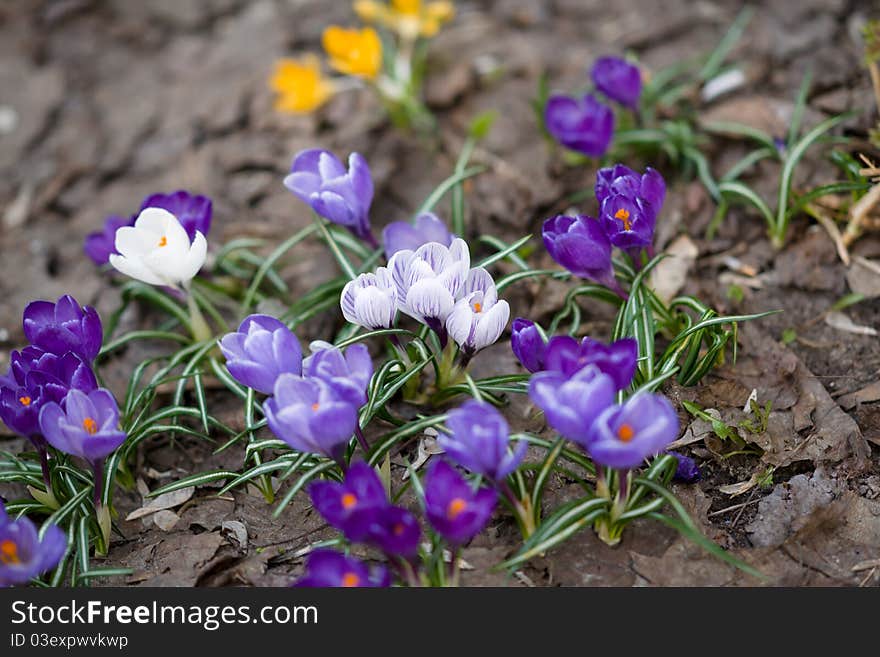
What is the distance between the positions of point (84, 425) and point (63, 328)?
312mm

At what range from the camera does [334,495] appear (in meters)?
1.86

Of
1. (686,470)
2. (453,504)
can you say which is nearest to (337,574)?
(453,504)

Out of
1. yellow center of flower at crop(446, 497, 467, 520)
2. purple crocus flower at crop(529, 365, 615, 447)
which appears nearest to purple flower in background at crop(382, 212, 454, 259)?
purple crocus flower at crop(529, 365, 615, 447)

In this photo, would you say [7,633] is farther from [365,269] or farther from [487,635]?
[365,269]

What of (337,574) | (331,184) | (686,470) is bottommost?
(686,470)

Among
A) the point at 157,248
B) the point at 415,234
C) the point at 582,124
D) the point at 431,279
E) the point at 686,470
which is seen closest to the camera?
the point at 431,279

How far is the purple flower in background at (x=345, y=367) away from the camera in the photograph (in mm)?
1979

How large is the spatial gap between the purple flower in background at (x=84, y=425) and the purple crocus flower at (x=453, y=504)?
746 millimetres

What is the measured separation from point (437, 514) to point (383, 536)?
0.39 ft

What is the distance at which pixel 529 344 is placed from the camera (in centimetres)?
220

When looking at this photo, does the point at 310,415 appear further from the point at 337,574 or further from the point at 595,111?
the point at 595,111

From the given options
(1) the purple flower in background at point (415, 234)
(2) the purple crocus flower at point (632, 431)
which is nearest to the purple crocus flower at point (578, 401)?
(2) the purple crocus flower at point (632, 431)

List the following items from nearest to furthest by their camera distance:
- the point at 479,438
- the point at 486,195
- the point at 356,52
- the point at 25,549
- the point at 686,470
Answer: the point at 479,438 → the point at 25,549 → the point at 686,470 → the point at 486,195 → the point at 356,52

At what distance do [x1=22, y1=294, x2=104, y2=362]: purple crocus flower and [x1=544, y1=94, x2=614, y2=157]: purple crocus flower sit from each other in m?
1.58
